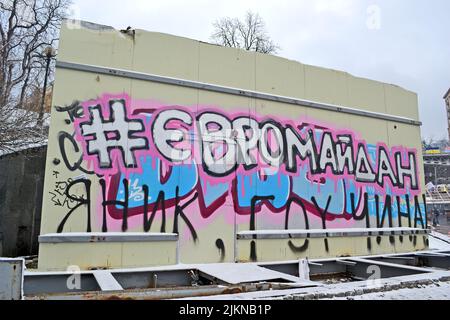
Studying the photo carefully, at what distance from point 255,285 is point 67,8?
2575 cm

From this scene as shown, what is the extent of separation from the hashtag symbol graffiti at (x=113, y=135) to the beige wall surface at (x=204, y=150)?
2 centimetres

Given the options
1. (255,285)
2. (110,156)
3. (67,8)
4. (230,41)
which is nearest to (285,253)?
(255,285)

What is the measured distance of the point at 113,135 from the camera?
22.1 feet

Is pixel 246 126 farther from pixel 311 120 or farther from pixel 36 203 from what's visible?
pixel 36 203

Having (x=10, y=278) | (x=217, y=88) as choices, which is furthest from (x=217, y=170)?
(x=10, y=278)

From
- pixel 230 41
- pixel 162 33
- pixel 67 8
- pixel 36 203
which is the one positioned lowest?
pixel 36 203

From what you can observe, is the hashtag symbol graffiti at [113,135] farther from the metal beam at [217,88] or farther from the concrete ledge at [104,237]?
the concrete ledge at [104,237]

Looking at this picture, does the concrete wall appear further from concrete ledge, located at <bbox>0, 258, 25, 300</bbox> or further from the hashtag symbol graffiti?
concrete ledge, located at <bbox>0, 258, 25, 300</bbox>

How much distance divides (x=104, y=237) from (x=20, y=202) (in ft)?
11.6

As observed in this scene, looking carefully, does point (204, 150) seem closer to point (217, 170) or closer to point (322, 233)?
point (217, 170)

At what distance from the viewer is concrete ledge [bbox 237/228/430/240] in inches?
299

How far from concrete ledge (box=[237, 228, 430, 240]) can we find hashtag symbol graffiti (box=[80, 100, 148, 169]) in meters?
2.84

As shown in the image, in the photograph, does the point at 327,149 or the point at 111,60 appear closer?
the point at 111,60
